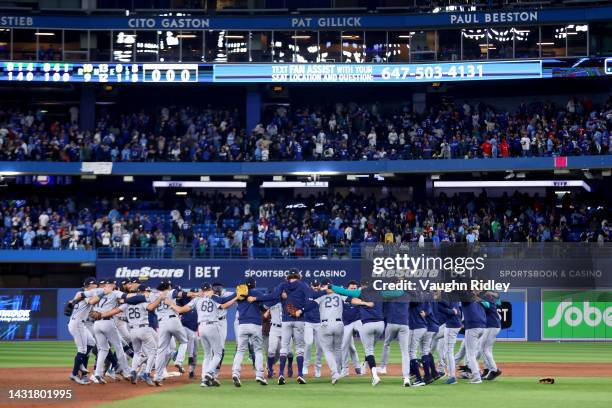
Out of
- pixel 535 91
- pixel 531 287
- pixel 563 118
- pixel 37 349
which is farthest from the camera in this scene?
pixel 535 91

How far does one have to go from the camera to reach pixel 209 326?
69.3 feet

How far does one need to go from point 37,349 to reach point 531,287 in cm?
1995

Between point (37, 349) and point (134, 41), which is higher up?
point (134, 41)

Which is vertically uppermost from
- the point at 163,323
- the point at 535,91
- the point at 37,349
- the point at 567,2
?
the point at 567,2

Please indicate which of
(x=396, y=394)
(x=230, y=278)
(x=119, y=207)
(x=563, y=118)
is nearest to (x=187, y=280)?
(x=230, y=278)

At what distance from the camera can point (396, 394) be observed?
19625mm

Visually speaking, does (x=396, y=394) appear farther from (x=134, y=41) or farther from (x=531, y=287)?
(x=134, y=41)

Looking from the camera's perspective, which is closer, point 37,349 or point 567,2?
point 37,349

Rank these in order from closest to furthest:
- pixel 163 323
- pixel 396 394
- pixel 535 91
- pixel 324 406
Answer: pixel 324 406 < pixel 396 394 < pixel 163 323 < pixel 535 91

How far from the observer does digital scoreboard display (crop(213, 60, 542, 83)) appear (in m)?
50.2

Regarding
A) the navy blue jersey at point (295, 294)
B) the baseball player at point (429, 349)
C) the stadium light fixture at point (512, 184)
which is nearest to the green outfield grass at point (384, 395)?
the baseball player at point (429, 349)

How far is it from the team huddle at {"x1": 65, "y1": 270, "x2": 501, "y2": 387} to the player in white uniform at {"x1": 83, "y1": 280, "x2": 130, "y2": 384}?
2 centimetres

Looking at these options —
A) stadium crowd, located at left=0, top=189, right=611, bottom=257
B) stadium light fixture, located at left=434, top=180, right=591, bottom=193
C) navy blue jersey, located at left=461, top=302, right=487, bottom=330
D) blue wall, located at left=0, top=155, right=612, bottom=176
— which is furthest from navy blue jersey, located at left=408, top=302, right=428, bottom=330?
stadium light fixture, located at left=434, top=180, right=591, bottom=193

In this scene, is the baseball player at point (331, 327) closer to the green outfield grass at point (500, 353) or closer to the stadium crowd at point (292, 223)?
the green outfield grass at point (500, 353)
